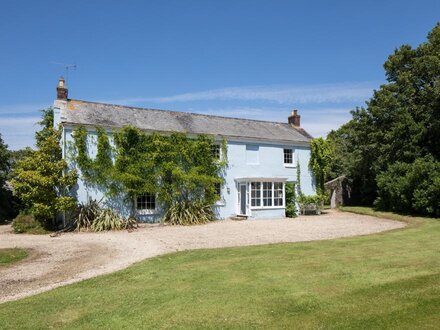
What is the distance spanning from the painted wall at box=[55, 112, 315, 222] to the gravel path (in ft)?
10.3

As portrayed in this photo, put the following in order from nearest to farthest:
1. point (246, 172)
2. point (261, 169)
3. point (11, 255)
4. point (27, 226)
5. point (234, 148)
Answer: point (11, 255)
point (27, 226)
point (234, 148)
point (246, 172)
point (261, 169)

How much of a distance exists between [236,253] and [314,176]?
19758 millimetres

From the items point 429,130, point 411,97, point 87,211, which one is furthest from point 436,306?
point 411,97

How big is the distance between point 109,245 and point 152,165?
28.8ft

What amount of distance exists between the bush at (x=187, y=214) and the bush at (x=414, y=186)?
1319cm

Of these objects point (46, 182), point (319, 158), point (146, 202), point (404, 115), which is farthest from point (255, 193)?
point (46, 182)

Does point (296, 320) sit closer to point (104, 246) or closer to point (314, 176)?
point (104, 246)

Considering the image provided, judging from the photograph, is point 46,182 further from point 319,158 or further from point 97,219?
point 319,158

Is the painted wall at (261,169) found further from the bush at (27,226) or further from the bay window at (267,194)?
the bush at (27,226)

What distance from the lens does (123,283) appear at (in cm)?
932

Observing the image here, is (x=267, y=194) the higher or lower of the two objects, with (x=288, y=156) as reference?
lower

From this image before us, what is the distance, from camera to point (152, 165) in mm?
23719

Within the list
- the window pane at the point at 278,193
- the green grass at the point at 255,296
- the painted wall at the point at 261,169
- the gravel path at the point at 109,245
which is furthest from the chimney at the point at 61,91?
the green grass at the point at 255,296

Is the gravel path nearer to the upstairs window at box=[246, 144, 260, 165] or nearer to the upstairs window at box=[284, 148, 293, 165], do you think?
the upstairs window at box=[246, 144, 260, 165]
